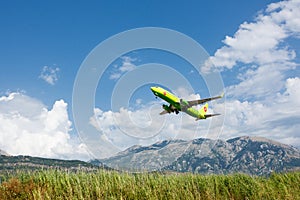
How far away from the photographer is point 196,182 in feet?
103

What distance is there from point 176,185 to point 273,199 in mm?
8418

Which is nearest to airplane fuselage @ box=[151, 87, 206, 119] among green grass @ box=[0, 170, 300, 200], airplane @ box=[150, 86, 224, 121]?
airplane @ box=[150, 86, 224, 121]

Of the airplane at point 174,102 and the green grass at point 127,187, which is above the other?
the airplane at point 174,102

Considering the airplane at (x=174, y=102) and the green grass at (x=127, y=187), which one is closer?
the green grass at (x=127, y=187)

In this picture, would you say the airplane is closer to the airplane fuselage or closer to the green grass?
the airplane fuselage

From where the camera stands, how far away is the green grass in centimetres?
2545

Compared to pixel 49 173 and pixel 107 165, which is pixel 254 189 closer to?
pixel 107 165

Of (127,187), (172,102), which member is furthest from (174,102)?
(127,187)

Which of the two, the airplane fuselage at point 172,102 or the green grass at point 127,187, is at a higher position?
the airplane fuselage at point 172,102

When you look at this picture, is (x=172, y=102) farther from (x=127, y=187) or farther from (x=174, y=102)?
(x=127, y=187)

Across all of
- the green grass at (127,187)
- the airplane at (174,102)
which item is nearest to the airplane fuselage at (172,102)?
the airplane at (174,102)

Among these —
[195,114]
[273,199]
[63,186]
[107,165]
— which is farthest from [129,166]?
[195,114]

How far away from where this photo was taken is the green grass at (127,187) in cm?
2545

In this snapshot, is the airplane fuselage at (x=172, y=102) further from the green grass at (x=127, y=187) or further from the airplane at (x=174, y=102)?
the green grass at (x=127, y=187)
